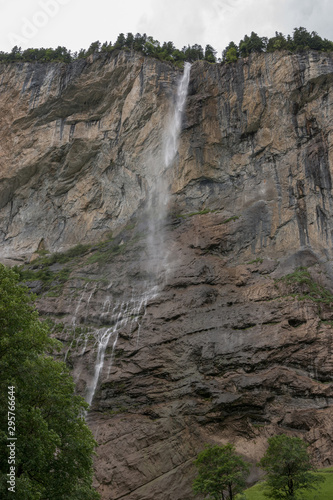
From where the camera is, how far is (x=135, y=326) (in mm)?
32406

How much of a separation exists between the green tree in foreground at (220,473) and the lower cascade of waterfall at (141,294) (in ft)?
36.7

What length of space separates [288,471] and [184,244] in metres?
24.1

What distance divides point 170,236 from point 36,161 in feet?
66.1

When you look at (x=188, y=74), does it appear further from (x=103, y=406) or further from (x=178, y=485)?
(x=178, y=485)

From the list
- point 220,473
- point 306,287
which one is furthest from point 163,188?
point 220,473

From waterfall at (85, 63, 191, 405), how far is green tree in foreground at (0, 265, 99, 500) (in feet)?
46.7

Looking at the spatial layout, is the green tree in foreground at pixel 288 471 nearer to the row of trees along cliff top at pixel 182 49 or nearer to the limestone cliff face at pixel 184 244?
the limestone cliff face at pixel 184 244

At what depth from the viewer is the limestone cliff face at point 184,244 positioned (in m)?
26.0

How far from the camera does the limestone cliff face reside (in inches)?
1025

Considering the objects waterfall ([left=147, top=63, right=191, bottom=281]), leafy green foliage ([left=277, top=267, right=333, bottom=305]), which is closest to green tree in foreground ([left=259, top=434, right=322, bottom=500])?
leafy green foliage ([left=277, top=267, right=333, bottom=305])

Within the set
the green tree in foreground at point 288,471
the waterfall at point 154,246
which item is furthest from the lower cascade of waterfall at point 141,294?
the green tree in foreground at point 288,471

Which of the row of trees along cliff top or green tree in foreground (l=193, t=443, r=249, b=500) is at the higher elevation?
the row of trees along cliff top

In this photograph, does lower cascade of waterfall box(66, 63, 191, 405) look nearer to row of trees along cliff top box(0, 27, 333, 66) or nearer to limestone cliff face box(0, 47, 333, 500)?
limestone cliff face box(0, 47, 333, 500)

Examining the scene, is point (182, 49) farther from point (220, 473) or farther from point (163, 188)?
point (220, 473)
